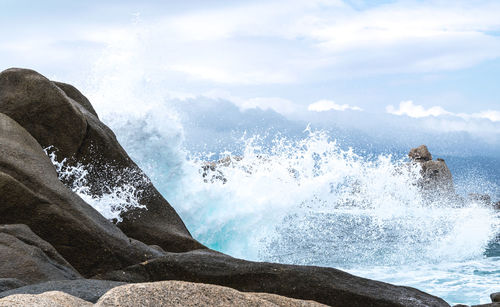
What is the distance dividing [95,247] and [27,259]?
130 cm

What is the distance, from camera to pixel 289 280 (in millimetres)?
4109

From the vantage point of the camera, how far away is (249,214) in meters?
12.6

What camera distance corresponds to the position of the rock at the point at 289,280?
4.02 meters

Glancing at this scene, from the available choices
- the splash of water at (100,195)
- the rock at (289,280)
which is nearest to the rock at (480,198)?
the splash of water at (100,195)

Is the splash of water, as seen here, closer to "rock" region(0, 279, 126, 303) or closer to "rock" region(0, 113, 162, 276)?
"rock" region(0, 113, 162, 276)

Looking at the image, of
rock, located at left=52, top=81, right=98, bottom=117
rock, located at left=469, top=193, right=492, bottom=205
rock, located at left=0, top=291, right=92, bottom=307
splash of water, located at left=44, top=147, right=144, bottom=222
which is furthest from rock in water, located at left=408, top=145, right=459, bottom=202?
rock, located at left=0, top=291, right=92, bottom=307

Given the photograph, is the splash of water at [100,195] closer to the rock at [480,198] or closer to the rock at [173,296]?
the rock at [173,296]

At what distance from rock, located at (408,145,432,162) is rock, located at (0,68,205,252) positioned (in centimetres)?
2983

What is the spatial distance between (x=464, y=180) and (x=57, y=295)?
40.9m

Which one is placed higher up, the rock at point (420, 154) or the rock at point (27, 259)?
the rock at point (420, 154)

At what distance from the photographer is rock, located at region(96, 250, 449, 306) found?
13.2ft

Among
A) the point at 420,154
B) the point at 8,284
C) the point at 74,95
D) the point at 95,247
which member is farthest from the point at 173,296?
the point at 420,154

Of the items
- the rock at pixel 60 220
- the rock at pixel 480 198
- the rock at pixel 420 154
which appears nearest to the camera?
the rock at pixel 60 220

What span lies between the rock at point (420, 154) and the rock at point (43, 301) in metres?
34.5
